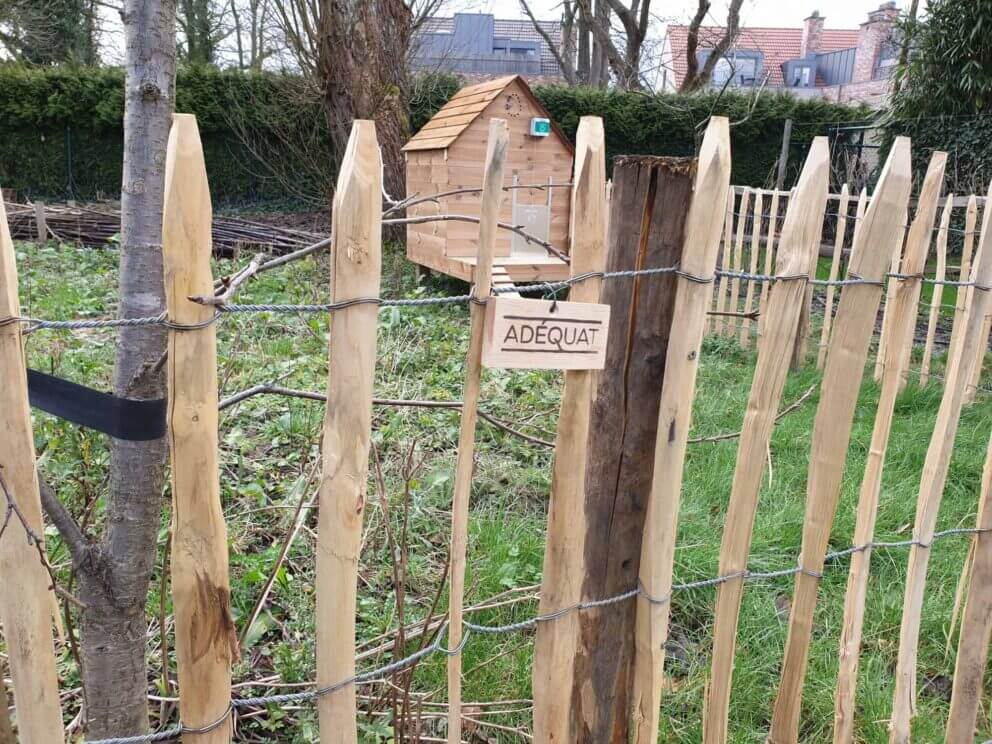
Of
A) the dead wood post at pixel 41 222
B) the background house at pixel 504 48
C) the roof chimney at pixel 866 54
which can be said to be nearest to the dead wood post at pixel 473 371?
the dead wood post at pixel 41 222

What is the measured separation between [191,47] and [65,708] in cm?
1745

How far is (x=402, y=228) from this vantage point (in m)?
9.88

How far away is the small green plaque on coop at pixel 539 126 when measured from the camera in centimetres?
726

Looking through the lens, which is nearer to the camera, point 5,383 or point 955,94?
point 5,383

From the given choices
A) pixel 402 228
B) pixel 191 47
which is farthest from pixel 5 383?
pixel 191 47

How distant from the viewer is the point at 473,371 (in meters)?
1.23

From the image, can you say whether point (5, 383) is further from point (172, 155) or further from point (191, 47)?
point (191, 47)

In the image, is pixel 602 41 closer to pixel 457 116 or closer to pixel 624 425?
pixel 457 116

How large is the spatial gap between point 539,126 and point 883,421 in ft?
20.0

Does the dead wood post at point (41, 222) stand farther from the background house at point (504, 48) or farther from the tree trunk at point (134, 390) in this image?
the background house at point (504, 48)

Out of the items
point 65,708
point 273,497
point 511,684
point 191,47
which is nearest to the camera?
point 65,708

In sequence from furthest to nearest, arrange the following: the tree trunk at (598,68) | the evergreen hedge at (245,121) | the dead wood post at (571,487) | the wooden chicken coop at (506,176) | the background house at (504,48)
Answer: the background house at (504,48)
the tree trunk at (598,68)
the evergreen hedge at (245,121)
the wooden chicken coop at (506,176)
the dead wood post at (571,487)

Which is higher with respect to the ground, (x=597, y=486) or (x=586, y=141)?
(x=586, y=141)

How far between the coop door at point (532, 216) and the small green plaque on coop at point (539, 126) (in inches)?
20.2
